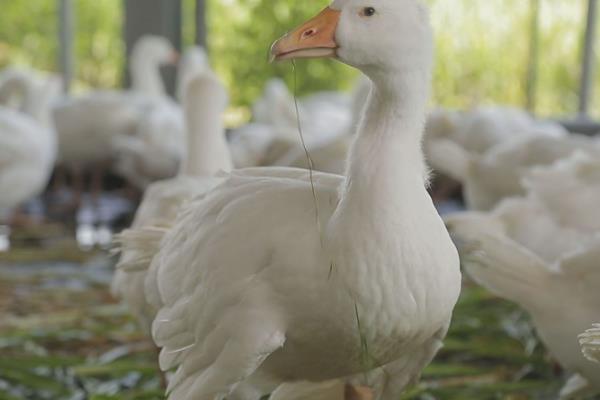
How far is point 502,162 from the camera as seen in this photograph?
12.3 feet

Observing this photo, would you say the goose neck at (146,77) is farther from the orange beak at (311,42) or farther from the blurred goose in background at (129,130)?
the orange beak at (311,42)

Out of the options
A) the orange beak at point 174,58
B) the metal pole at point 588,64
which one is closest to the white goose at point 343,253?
the metal pole at point 588,64

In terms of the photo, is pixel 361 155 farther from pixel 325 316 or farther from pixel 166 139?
pixel 166 139

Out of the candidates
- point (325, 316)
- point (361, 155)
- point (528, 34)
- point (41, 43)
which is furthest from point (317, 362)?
point (41, 43)

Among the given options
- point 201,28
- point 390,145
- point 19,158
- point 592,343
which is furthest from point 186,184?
point 201,28

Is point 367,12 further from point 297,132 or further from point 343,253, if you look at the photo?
point 297,132

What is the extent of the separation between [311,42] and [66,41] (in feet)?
18.0

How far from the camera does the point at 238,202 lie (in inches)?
65.6

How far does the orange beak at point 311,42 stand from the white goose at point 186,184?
771mm

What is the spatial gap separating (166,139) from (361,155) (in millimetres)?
3817

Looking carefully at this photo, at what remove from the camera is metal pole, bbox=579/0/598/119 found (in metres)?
5.67

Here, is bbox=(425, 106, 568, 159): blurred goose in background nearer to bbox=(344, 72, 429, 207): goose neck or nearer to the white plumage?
the white plumage

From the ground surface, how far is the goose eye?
1173 mm

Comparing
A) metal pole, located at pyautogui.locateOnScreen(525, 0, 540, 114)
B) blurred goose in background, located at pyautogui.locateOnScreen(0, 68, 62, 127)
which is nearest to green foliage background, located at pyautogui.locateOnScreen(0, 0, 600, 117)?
metal pole, located at pyautogui.locateOnScreen(525, 0, 540, 114)
